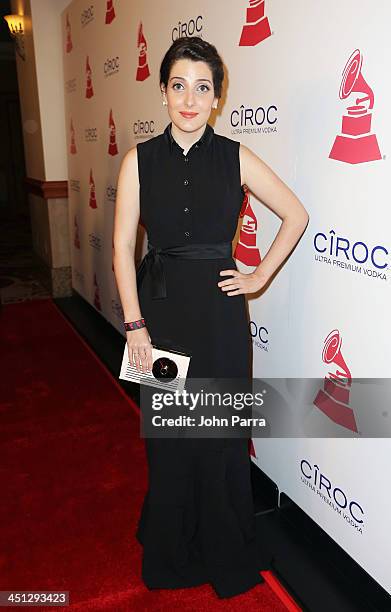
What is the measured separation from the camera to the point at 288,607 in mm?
1879

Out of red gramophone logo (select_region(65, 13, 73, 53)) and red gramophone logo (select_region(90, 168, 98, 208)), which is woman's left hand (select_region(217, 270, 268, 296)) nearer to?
red gramophone logo (select_region(90, 168, 98, 208))

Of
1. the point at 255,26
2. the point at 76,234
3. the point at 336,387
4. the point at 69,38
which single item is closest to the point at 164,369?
the point at 336,387

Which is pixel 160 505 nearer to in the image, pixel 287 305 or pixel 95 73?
pixel 287 305

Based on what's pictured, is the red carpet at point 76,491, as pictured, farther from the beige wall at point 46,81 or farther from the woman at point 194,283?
the beige wall at point 46,81

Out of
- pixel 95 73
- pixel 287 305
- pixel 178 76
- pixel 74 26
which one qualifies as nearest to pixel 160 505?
pixel 287 305

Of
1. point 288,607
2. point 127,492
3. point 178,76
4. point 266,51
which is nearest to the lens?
point 178,76

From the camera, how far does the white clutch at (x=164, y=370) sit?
1719 mm

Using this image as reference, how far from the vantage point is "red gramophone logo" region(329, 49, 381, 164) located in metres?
1.61

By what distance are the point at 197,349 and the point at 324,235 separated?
604mm

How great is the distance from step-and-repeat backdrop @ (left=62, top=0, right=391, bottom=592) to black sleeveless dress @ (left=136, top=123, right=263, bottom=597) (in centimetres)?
32

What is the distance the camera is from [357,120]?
165cm

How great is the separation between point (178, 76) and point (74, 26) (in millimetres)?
3876

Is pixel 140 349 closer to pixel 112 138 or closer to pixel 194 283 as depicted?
pixel 194 283

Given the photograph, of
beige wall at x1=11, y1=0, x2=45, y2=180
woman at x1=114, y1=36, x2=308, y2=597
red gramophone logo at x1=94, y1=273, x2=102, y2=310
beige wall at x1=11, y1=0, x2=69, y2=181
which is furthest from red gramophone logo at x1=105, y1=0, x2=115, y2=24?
woman at x1=114, y1=36, x2=308, y2=597
